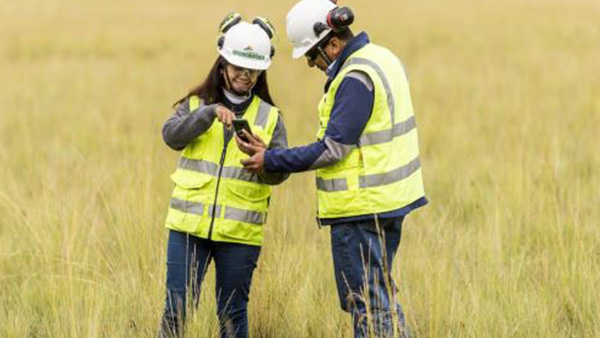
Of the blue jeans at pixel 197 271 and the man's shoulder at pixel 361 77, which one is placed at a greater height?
the man's shoulder at pixel 361 77

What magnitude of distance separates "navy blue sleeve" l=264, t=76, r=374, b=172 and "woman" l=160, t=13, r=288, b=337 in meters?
0.41

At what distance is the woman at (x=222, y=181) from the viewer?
4.48 m

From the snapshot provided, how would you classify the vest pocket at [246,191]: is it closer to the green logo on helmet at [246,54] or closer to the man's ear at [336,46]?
the green logo on helmet at [246,54]

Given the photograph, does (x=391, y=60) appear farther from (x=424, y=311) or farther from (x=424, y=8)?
(x=424, y=8)

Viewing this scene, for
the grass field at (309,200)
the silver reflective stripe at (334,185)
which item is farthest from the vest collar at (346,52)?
the grass field at (309,200)

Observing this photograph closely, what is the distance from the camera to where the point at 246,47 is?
4477mm

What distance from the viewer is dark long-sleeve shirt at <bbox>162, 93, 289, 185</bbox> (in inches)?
173

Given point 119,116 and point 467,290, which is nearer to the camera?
point 467,290

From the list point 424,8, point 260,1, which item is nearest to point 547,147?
point 424,8

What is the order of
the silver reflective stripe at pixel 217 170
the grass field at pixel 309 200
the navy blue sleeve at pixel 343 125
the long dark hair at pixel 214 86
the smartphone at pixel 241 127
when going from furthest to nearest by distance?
the grass field at pixel 309 200, the long dark hair at pixel 214 86, the silver reflective stripe at pixel 217 170, the smartphone at pixel 241 127, the navy blue sleeve at pixel 343 125

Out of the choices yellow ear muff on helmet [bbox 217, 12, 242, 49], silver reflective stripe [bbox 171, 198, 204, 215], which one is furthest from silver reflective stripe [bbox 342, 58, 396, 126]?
silver reflective stripe [bbox 171, 198, 204, 215]

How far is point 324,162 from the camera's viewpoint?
4.11 metres

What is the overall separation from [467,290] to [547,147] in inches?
168

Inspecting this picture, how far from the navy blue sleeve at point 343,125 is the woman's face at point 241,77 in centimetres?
58
